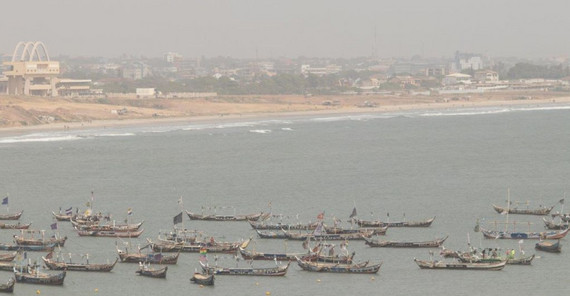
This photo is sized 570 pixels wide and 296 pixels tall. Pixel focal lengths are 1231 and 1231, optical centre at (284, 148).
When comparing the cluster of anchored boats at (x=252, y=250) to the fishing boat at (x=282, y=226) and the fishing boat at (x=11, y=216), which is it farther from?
the fishing boat at (x=11, y=216)

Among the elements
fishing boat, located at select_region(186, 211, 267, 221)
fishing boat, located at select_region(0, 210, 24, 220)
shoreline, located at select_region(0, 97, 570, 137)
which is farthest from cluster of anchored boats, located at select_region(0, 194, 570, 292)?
shoreline, located at select_region(0, 97, 570, 137)

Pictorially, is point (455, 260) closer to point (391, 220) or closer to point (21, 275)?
point (391, 220)

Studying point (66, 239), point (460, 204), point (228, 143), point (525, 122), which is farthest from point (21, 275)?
point (525, 122)

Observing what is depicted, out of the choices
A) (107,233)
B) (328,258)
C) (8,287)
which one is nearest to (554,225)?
(328,258)


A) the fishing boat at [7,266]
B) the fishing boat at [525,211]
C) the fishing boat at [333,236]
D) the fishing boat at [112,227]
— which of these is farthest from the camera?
the fishing boat at [525,211]

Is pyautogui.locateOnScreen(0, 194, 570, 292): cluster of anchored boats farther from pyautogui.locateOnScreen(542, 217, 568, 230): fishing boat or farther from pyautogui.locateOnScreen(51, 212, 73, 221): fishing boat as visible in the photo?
pyautogui.locateOnScreen(51, 212, 73, 221): fishing boat

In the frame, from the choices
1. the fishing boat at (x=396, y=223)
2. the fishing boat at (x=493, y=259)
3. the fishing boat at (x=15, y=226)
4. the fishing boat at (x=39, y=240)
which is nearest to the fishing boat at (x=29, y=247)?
the fishing boat at (x=39, y=240)

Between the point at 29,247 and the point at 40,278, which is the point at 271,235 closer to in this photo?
the point at 29,247
